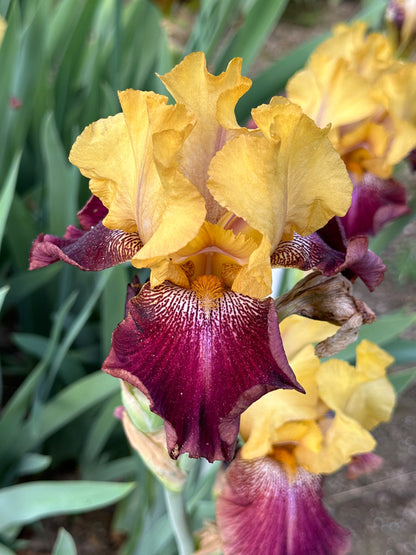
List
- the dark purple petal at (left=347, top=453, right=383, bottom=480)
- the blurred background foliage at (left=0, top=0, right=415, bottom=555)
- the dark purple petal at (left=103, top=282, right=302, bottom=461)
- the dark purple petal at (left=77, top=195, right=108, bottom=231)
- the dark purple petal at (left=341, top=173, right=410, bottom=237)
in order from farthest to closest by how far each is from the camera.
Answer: the dark purple petal at (left=341, top=173, right=410, bottom=237)
the blurred background foliage at (left=0, top=0, right=415, bottom=555)
the dark purple petal at (left=347, top=453, right=383, bottom=480)
the dark purple petal at (left=77, top=195, right=108, bottom=231)
the dark purple petal at (left=103, top=282, right=302, bottom=461)

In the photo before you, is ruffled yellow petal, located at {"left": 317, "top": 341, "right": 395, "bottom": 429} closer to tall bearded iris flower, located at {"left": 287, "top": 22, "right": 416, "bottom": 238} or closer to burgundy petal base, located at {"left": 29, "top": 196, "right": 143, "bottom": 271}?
burgundy petal base, located at {"left": 29, "top": 196, "right": 143, "bottom": 271}

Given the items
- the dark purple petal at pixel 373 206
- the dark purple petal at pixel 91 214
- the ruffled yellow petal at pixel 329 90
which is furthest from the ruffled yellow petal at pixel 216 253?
the dark purple petal at pixel 373 206

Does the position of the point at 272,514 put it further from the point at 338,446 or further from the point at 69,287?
the point at 69,287

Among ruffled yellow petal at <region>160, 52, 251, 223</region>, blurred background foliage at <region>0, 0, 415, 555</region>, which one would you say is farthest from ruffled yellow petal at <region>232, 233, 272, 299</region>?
blurred background foliage at <region>0, 0, 415, 555</region>

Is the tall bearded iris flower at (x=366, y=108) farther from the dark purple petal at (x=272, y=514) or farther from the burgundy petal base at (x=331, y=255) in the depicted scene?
the dark purple petal at (x=272, y=514)

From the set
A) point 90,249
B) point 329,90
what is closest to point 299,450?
point 90,249

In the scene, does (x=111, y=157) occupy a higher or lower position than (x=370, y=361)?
higher
